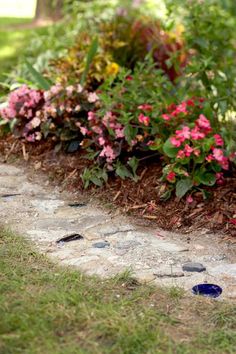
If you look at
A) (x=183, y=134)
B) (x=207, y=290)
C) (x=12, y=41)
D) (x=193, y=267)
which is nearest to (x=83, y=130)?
(x=183, y=134)

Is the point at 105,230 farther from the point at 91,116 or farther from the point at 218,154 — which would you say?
the point at 91,116

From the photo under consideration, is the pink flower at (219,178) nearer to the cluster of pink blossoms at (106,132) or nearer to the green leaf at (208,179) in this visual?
the green leaf at (208,179)

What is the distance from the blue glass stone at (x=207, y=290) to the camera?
289cm

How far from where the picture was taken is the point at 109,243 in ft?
11.3

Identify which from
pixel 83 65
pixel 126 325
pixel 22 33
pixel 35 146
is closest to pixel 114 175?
pixel 35 146

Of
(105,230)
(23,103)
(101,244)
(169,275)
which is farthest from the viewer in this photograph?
(23,103)

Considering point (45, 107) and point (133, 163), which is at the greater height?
point (45, 107)

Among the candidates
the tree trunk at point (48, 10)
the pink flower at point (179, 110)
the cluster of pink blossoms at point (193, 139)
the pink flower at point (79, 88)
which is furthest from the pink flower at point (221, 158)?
the tree trunk at point (48, 10)

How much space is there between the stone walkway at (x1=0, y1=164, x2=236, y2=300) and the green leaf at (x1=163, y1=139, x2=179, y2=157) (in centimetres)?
46

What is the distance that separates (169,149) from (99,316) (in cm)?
155

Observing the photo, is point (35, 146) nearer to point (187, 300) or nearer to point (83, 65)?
point (83, 65)

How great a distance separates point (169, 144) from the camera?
387 cm

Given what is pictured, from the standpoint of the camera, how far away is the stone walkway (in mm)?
3082

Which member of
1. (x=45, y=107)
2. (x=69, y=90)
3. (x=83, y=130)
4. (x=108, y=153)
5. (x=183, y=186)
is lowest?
(x=183, y=186)
